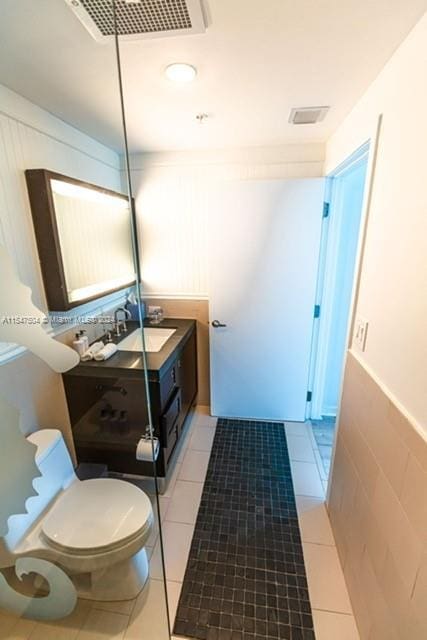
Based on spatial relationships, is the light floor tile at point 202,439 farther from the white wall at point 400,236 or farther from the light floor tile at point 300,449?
the white wall at point 400,236

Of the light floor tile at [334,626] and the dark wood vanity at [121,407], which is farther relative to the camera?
the dark wood vanity at [121,407]

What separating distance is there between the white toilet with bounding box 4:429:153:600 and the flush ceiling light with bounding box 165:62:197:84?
1.69 m

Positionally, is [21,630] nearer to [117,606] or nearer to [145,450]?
[117,606]

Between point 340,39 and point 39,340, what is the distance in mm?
1668

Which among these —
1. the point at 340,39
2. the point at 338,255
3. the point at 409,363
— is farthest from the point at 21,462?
the point at 338,255

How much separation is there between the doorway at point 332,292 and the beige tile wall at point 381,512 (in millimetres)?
601

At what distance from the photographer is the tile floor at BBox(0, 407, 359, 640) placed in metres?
1.22

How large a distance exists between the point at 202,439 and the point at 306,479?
2.67 ft

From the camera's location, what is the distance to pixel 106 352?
1.78 meters

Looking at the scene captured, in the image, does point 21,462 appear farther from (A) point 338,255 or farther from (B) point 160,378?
(A) point 338,255

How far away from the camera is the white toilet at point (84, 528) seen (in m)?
1.22

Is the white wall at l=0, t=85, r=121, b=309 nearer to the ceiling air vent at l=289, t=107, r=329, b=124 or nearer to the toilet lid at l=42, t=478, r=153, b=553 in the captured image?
the toilet lid at l=42, t=478, r=153, b=553

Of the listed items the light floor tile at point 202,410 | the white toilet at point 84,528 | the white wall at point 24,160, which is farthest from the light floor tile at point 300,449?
the white wall at point 24,160

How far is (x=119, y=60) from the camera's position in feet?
3.52
